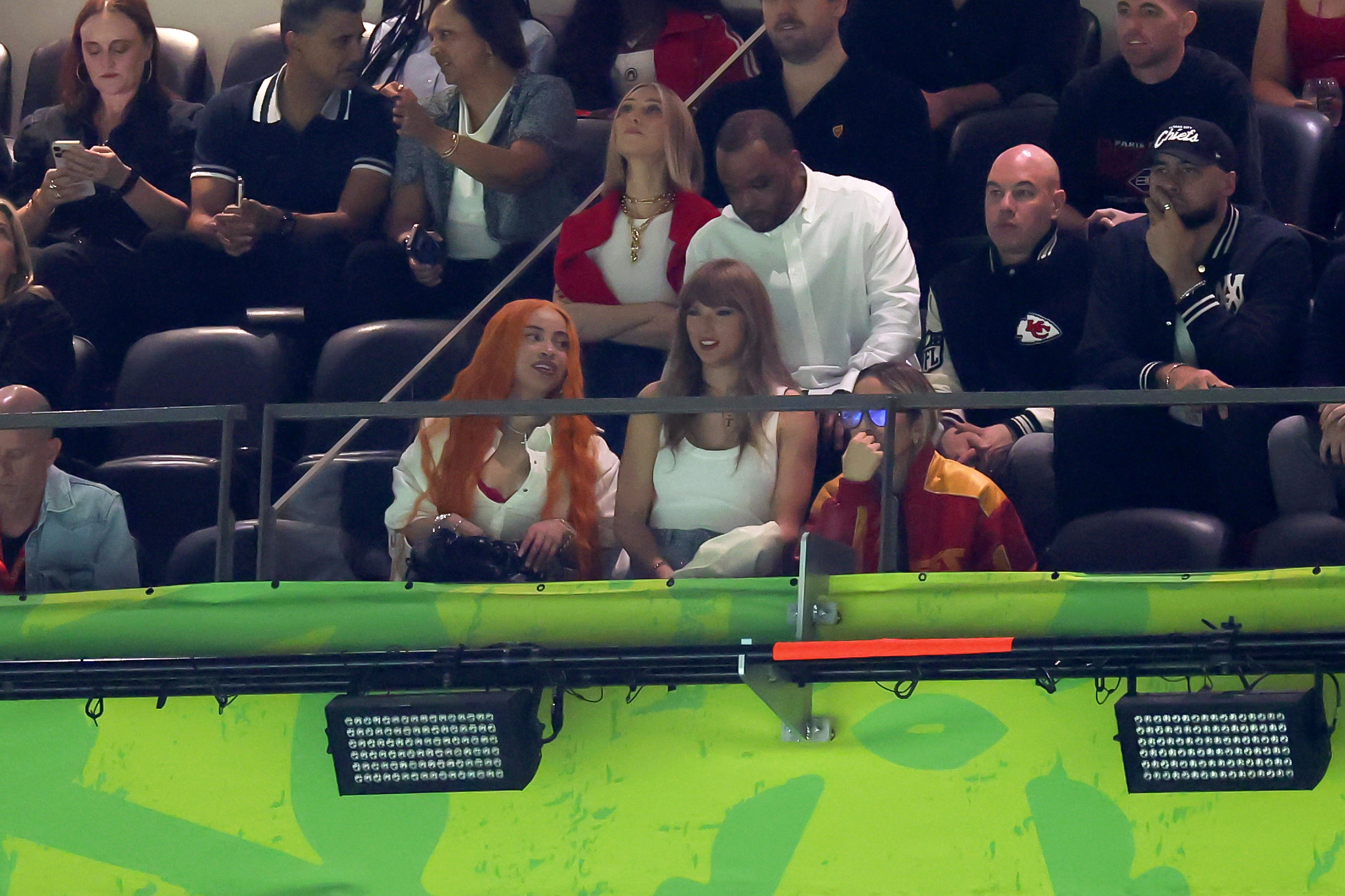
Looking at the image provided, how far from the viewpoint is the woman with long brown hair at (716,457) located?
125 inches

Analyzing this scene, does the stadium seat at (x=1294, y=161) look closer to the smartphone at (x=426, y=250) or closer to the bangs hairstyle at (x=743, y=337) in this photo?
the bangs hairstyle at (x=743, y=337)

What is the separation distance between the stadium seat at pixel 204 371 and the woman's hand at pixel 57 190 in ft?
1.58

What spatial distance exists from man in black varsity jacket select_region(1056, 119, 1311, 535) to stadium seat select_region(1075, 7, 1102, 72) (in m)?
0.99

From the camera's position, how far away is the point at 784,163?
3.77 metres

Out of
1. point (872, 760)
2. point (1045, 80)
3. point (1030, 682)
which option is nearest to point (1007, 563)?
point (1030, 682)

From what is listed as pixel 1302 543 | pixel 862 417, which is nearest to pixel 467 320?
pixel 862 417

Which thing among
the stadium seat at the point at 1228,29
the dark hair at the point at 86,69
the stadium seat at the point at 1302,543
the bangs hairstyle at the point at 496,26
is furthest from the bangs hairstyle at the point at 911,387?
the dark hair at the point at 86,69

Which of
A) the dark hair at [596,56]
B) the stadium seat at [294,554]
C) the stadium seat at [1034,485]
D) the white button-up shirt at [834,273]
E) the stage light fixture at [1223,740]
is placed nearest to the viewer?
the stage light fixture at [1223,740]

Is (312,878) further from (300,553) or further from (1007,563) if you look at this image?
(1007,563)

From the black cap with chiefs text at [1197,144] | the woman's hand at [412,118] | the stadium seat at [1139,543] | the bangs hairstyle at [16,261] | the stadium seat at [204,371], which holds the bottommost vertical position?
the stadium seat at [1139,543]

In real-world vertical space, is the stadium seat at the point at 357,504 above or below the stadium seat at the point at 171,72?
below

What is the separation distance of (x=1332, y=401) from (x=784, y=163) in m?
1.29

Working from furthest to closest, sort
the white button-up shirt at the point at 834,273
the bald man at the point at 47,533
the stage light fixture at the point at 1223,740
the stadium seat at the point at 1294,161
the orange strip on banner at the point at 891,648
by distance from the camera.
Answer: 1. the stadium seat at the point at 1294,161
2. the white button-up shirt at the point at 834,273
3. the bald man at the point at 47,533
4. the orange strip on banner at the point at 891,648
5. the stage light fixture at the point at 1223,740

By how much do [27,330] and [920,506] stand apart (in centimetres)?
203
